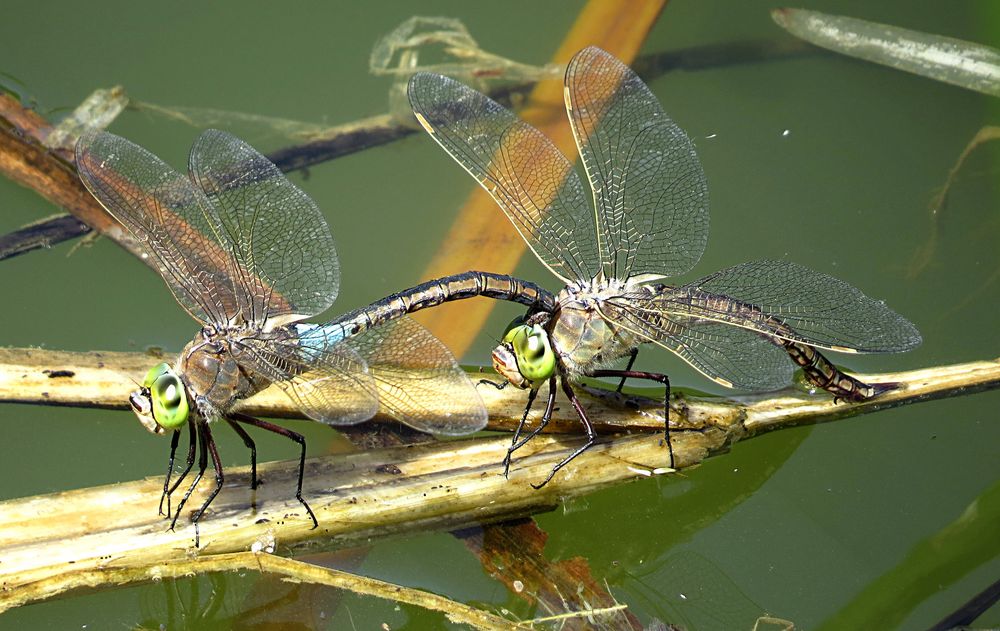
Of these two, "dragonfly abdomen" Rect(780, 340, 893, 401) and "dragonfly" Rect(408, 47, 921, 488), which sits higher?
"dragonfly" Rect(408, 47, 921, 488)

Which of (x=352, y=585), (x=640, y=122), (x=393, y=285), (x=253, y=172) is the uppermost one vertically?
(x=640, y=122)

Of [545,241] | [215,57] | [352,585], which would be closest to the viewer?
[352,585]

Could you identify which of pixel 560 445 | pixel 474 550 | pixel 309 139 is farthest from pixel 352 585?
pixel 309 139

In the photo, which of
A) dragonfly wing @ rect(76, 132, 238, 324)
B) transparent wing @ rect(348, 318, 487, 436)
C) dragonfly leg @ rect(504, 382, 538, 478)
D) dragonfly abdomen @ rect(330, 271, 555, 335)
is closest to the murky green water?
dragonfly abdomen @ rect(330, 271, 555, 335)

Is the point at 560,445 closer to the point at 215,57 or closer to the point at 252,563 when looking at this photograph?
the point at 252,563

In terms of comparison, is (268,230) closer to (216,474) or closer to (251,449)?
(251,449)

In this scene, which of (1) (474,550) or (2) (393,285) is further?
(2) (393,285)

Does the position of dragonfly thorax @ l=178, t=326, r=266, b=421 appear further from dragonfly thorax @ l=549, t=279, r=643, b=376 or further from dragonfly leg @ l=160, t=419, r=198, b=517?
dragonfly thorax @ l=549, t=279, r=643, b=376
